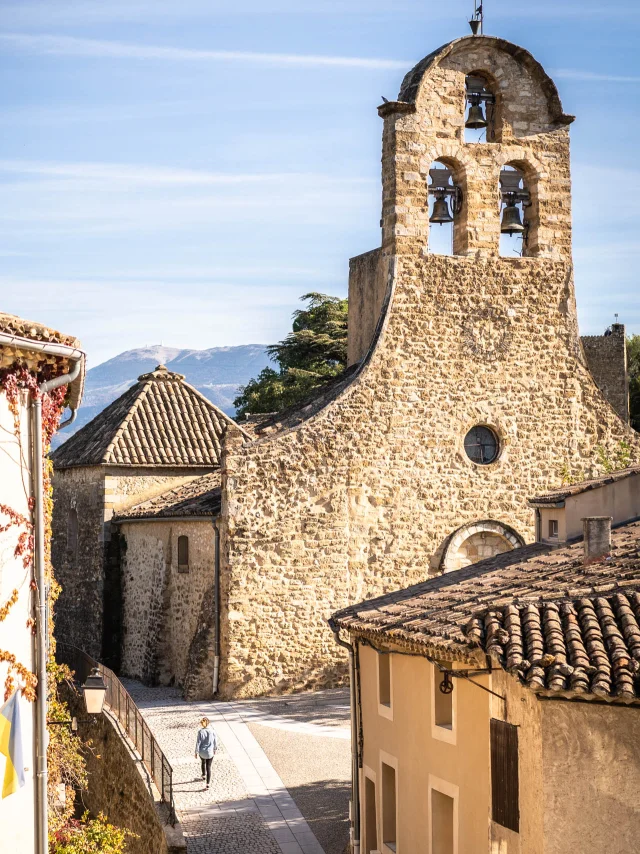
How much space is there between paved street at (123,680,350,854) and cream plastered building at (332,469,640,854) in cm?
120

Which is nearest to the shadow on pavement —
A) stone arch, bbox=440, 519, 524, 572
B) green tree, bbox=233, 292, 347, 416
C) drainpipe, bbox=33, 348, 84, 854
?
drainpipe, bbox=33, 348, 84, 854

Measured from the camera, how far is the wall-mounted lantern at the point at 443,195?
89.9 feet

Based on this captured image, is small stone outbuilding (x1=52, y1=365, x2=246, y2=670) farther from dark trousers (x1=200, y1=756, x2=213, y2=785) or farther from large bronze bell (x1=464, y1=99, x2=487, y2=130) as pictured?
dark trousers (x1=200, y1=756, x2=213, y2=785)

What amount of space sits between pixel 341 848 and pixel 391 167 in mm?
15622

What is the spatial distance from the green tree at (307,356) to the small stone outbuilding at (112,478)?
43.1 feet

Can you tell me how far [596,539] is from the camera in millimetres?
14859

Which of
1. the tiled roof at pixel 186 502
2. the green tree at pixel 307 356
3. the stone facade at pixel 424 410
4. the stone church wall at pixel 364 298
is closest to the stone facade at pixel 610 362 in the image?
the green tree at pixel 307 356

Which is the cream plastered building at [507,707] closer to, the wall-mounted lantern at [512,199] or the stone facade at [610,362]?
the wall-mounted lantern at [512,199]

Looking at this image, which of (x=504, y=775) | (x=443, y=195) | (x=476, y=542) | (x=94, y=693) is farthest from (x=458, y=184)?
(x=504, y=775)

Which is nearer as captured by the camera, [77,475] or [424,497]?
[424,497]

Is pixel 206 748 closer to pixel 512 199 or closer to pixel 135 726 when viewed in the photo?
pixel 135 726

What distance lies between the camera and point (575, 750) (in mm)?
11000

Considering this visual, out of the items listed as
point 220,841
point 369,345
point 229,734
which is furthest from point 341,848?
point 369,345

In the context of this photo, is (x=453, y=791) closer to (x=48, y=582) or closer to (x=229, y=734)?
(x=48, y=582)
